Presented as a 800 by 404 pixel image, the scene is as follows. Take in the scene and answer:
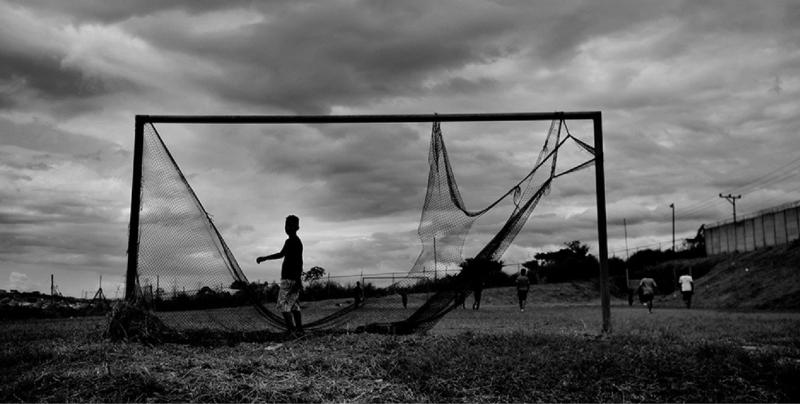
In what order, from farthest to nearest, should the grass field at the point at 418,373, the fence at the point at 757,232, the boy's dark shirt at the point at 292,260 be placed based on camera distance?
the fence at the point at 757,232 → the boy's dark shirt at the point at 292,260 → the grass field at the point at 418,373

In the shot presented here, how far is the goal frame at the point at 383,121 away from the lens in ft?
31.5

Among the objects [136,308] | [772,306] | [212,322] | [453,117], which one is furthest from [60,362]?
[772,306]

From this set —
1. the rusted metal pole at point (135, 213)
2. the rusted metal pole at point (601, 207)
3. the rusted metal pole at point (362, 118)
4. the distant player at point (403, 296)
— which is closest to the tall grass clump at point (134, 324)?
the rusted metal pole at point (135, 213)

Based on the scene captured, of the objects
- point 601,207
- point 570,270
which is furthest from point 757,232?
point 601,207

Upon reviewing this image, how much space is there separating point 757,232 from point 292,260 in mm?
55816

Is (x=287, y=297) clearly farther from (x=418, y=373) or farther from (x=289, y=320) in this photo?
(x=418, y=373)

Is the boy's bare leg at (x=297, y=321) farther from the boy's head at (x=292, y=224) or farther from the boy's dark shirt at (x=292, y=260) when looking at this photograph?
the boy's head at (x=292, y=224)

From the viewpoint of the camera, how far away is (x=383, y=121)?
967cm

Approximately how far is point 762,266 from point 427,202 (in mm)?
42394

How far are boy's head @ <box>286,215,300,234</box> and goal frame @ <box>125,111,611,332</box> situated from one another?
1.45m

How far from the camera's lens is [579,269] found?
61.0 metres

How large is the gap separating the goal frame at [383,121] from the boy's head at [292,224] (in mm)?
1450

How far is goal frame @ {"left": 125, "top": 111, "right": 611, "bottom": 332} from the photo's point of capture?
9.60 metres

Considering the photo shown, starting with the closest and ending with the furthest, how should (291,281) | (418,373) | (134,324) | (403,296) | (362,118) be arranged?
(418,373), (134,324), (403,296), (291,281), (362,118)
